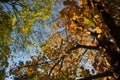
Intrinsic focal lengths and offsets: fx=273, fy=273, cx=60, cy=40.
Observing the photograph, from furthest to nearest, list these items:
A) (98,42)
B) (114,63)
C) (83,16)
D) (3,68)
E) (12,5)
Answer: (12,5) → (3,68) → (98,42) → (114,63) → (83,16)

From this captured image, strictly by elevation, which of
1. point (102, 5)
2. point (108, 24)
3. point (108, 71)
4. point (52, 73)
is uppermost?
point (102, 5)

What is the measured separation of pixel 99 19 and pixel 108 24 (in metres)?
0.44

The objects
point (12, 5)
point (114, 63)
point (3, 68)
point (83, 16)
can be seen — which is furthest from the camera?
point (12, 5)

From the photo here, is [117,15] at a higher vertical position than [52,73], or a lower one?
higher

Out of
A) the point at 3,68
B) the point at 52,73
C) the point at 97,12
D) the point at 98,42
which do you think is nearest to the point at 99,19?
the point at 97,12

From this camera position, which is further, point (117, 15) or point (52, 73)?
point (52, 73)

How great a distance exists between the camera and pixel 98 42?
35.8ft

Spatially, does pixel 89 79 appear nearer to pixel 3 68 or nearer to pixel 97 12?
pixel 97 12

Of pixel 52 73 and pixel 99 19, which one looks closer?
pixel 99 19

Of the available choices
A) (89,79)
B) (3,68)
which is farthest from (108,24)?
(3,68)

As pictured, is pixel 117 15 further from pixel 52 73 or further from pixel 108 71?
pixel 52 73

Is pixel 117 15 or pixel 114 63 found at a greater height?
pixel 117 15

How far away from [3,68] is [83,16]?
5066mm

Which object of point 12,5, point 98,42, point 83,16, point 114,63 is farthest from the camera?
point 12,5
